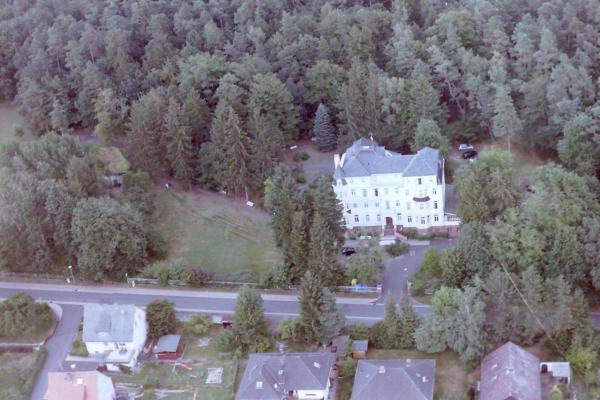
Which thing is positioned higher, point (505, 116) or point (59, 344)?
point (505, 116)

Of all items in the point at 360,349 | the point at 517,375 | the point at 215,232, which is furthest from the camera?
the point at 215,232

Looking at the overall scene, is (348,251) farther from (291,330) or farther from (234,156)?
(234,156)

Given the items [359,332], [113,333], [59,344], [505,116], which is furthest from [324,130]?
[59,344]

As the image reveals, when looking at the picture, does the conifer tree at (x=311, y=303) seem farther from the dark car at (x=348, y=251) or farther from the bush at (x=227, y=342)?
the dark car at (x=348, y=251)

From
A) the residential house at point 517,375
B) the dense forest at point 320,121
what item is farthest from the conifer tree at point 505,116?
the residential house at point 517,375

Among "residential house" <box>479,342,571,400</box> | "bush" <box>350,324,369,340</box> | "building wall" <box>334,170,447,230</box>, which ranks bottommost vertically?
"residential house" <box>479,342,571,400</box>

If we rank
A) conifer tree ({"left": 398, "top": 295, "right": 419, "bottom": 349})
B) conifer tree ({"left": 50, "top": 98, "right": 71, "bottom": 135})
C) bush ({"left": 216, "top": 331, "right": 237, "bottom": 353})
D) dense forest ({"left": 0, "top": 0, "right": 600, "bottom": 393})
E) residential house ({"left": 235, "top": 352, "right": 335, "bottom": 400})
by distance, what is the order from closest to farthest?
Result: 1. residential house ({"left": 235, "top": 352, "right": 335, "bottom": 400})
2. conifer tree ({"left": 398, "top": 295, "right": 419, "bottom": 349})
3. dense forest ({"left": 0, "top": 0, "right": 600, "bottom": 393})
4. bush ({"left": 216, "top": 331, "right": 237, "bottom": 353})
5. conifer tree ({"left": 50, "top": 98, "right": 71, "bottom": 135})

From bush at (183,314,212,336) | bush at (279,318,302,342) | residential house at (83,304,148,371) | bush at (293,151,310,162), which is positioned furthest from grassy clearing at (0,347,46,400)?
bush at (293,151,310,162)

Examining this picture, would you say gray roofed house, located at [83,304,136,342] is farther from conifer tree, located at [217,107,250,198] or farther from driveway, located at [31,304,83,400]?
conifer tree, located at [217,107,250,198]
